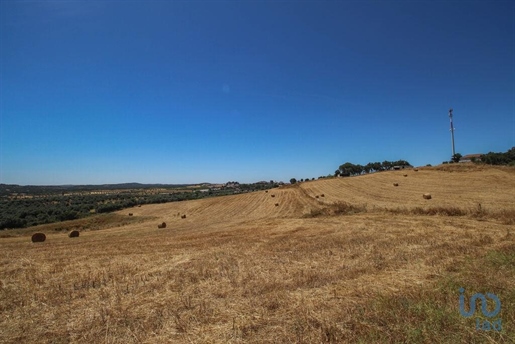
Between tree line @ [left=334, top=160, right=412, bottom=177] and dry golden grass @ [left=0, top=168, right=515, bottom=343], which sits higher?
tree line @ [left=334, top=160, right=412, bottom=177]

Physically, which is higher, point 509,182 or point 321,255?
point 509,182

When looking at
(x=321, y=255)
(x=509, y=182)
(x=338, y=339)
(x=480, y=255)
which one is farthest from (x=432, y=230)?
(x=509, y=182)

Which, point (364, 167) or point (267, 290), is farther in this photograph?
point (364, 167)

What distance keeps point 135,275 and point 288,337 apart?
504 cm

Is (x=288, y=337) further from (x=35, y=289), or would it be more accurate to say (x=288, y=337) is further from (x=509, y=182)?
(x=509, y=182)

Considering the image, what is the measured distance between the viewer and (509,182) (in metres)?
28.1

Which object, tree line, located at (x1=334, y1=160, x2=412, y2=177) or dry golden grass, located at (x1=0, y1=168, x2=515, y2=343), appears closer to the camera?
dry golden grass, located at (x1=0, y1=168, x2=515, y2=343)

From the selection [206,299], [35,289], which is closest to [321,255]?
[206,299]

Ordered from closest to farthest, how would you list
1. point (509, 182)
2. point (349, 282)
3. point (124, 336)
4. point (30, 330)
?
point (124, 336)
point (30, 330)
point (349, 282)
point (509, 182)

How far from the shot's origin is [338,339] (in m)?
3.82

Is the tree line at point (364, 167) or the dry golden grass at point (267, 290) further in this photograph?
the tree line at point (364, 167)

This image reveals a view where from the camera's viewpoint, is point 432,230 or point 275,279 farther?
point 432,230

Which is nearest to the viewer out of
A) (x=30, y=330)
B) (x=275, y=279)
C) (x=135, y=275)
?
(x=30, y=330)

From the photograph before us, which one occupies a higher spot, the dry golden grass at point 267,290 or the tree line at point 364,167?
Answer: the tree line at point 364,167
